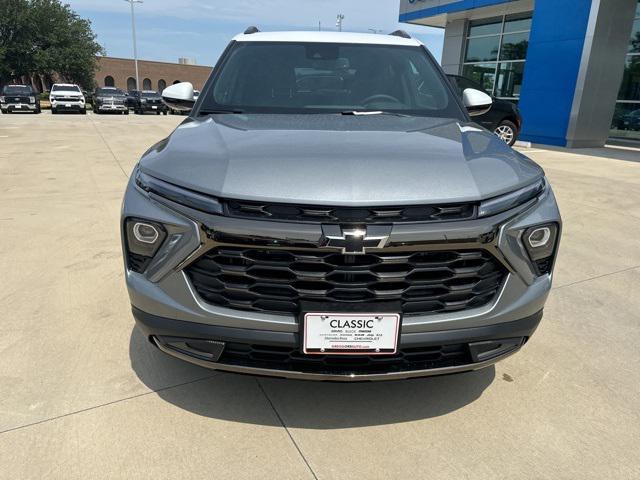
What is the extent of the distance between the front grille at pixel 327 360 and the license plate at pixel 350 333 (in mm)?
48

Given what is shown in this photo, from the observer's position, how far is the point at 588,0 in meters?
12.2

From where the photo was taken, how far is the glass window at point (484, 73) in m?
18.0

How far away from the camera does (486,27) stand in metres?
18.4

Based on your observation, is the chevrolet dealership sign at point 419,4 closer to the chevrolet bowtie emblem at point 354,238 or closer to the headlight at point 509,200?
the headlight at point 509,200

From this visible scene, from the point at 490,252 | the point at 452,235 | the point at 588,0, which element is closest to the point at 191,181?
the point at 452,235

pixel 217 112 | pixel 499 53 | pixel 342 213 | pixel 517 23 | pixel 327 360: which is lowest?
pixel 327 360

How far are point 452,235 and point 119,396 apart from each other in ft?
5.24

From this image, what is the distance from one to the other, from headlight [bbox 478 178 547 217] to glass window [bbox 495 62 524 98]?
16.5m

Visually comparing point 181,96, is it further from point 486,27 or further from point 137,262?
point 486,27

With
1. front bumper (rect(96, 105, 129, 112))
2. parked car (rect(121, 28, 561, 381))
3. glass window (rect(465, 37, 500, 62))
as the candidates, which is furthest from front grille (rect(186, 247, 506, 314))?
front bumper (rect(96, 105, 129, 112))

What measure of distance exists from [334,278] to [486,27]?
19.7 m

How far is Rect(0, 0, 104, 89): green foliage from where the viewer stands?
4091cm

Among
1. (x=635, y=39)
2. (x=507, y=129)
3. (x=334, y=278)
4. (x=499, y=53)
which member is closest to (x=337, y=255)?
(x=334, y=278)

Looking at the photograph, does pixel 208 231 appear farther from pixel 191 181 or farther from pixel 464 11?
pixel 464 11
